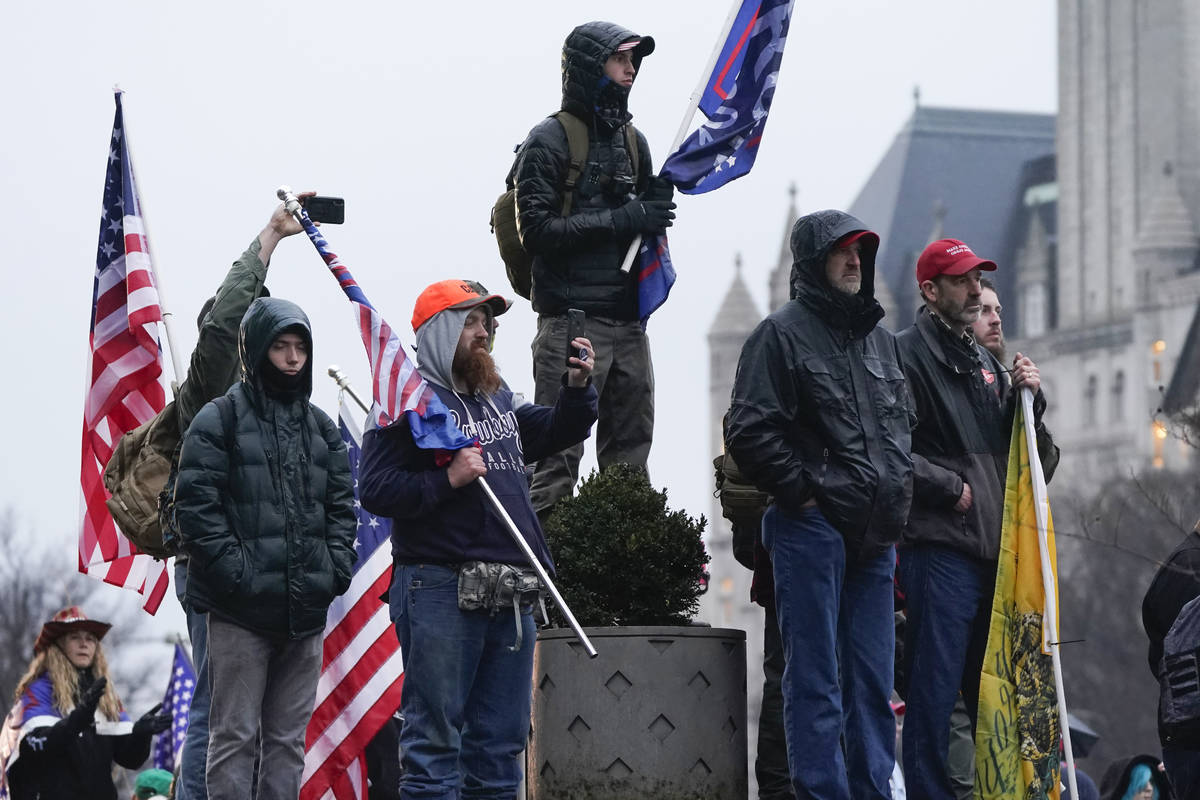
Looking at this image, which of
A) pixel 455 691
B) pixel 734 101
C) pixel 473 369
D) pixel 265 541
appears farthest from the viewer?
pixel 734 101

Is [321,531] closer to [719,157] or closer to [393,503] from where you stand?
[393,503]

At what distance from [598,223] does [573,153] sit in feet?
1.26

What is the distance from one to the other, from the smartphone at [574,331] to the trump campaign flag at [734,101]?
53cm

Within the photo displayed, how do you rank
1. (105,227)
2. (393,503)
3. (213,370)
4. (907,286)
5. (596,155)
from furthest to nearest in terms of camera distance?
(907,286), (105,227), (596,155), (213,370), (393,503)

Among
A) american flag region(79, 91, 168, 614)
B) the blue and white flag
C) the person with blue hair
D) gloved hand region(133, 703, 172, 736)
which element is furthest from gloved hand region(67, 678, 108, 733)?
the person with blue hair

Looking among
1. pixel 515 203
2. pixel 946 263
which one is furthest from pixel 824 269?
pixel 515 203

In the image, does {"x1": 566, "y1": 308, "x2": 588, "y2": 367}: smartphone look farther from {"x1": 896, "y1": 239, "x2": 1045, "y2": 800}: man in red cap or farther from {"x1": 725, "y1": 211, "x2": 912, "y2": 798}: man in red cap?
{"x1": 896, "y1": 239, "x2": 1045, "y2": 800}: man in red cap

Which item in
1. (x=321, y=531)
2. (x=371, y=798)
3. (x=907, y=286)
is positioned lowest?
(x=371, y=798)

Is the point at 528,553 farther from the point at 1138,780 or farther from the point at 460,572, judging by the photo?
the point at 1138,780

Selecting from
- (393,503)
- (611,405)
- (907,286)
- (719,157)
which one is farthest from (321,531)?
(907,286)

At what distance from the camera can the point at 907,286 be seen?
134m

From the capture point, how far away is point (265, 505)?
35.2 feet

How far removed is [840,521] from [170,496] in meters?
2.73

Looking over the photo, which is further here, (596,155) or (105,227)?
(105,227)
